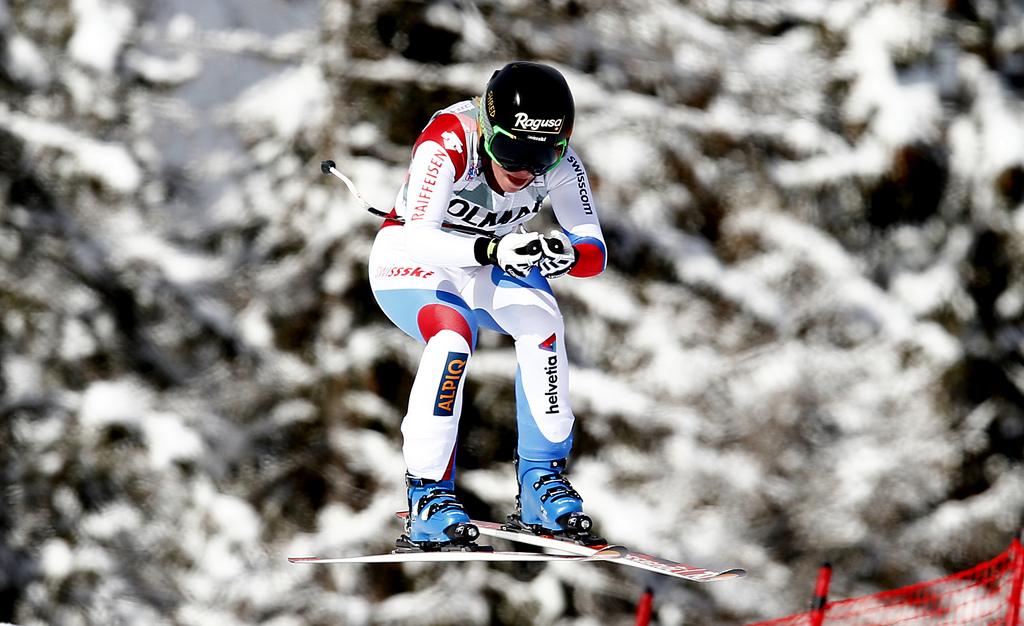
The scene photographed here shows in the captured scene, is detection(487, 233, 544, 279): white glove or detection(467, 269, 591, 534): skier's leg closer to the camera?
detection(487, 233, 544, 279): white glove

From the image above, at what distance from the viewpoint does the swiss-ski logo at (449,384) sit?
430cm

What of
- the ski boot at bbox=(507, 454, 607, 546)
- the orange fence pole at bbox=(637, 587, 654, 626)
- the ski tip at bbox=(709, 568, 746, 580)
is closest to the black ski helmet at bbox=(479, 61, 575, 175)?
the ski boot at bbox=(507, 454, 607, 546)

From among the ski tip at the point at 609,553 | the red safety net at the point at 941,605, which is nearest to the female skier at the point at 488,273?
the ski tip at the point at 609,553

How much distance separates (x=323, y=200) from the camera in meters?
10.7

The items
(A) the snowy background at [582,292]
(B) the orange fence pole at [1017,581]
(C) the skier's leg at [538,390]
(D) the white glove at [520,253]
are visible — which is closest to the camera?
(D) the white glove at [520,253]

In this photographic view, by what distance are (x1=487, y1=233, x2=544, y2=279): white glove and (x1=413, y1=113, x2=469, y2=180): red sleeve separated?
415 millimetres

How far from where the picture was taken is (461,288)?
4520 millimetres

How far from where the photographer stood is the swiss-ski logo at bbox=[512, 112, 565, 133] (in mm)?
3965

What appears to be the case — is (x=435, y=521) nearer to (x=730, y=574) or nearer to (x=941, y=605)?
(x=730, y=574)

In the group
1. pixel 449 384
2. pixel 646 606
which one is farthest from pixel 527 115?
pixel 646 606

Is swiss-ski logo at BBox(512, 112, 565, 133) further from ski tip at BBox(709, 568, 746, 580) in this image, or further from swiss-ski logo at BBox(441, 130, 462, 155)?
ski tip at BBox(709, 568, 746, 580)

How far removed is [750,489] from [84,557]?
6.77m

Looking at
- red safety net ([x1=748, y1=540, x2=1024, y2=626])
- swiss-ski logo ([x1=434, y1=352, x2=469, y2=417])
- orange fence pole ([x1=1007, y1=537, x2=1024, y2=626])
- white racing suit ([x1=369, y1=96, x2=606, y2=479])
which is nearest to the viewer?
white racing suit ([x1=369, y1=96, x2=606, y2=479])

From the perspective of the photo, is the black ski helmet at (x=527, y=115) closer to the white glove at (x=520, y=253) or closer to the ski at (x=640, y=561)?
the white glove at (x=520, y=253)
